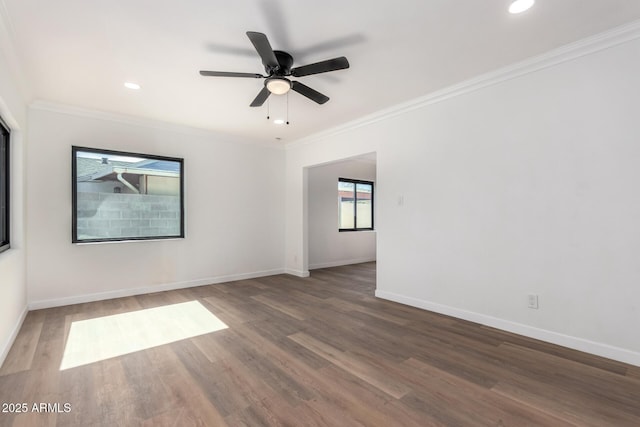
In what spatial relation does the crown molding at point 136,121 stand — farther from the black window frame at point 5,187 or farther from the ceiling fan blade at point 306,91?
the ceiling fan blade at point 306,91

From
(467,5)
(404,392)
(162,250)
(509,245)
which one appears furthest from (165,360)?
(467,5)

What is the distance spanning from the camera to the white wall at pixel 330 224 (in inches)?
259

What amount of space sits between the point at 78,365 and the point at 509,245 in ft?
12.9

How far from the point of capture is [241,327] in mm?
3152

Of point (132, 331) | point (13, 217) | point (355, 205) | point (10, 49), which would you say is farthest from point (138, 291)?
point (355, 205)

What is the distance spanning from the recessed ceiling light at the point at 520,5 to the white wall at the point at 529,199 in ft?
2.88

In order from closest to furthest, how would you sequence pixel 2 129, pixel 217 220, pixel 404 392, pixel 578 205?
pixel 404 392 → pixel 578 205 → pixel 2 129 → pixel 217 220

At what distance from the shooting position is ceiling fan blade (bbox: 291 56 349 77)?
93.7 inches

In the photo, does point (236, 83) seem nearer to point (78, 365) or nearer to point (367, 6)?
point (367, 6)

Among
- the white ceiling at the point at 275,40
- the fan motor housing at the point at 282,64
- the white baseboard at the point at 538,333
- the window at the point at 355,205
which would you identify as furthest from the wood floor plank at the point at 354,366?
the window at the point at 355,205

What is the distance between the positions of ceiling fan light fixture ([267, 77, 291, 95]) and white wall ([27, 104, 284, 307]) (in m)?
2.77

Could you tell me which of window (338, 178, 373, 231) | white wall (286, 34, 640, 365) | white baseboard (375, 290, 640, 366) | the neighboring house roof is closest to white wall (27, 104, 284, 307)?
the neighboring house roof

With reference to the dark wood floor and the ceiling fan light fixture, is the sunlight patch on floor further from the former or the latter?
the ceiling fan light fixture

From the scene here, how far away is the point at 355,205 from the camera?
755 cm
